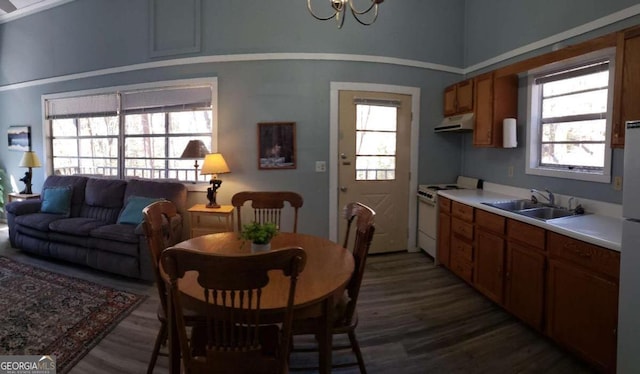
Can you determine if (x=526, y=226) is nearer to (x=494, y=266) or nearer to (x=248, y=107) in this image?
(x=494, y=266)

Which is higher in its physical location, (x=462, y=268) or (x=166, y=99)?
(x=166, y=99)

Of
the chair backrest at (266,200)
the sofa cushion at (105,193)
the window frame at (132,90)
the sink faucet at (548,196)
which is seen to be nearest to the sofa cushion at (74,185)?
the sofa cushion at (105,193)

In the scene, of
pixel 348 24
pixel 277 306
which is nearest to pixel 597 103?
pixel 348 24

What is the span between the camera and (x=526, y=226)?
91.4 inches

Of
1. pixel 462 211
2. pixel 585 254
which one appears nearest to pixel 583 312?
pixel 585 254

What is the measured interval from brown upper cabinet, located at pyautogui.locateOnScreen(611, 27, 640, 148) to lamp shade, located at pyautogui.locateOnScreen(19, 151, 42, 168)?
6976mm

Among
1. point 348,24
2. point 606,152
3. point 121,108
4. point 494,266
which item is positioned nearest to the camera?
point 606,152

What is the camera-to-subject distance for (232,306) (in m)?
1.17

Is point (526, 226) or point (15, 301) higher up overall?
point (526, 226)

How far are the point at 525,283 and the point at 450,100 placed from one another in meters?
2.42

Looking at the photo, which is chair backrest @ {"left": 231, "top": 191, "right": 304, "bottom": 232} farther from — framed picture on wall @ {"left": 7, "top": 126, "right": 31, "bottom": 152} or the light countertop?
framed picture on wall @ {"left": 7, "top": 126, "right": 31, "bottom": 152}

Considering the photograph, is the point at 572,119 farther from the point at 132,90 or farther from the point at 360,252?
the point at 132,90

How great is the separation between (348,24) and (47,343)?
13.5 ft

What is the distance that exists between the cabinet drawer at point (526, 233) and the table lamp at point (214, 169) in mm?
2873
